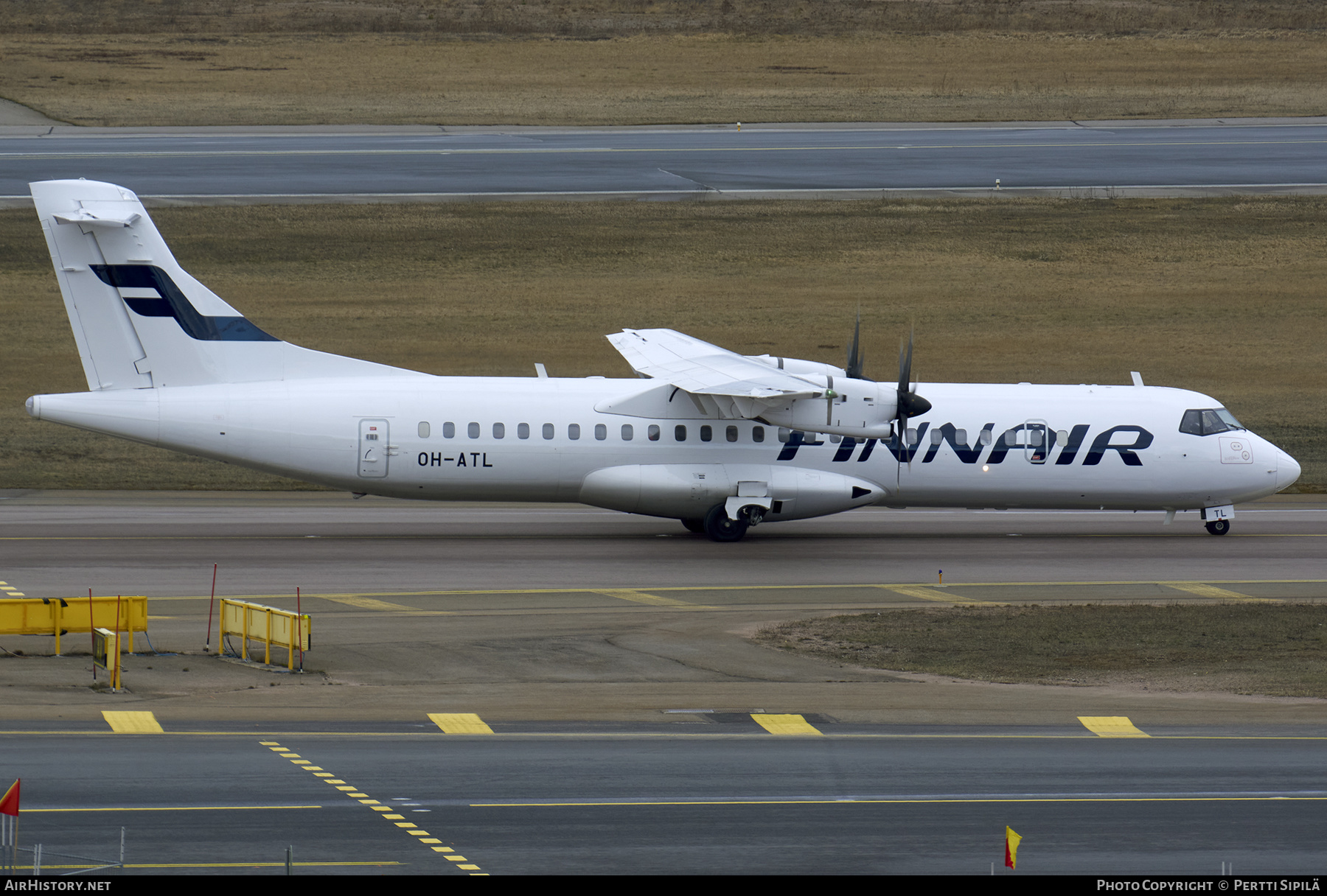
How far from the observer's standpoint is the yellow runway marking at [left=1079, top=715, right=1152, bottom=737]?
1955cm

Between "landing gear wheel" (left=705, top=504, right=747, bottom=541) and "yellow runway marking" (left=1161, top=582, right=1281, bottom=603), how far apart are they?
27.6 ft

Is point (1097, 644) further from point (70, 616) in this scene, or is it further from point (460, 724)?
point (70, 616)

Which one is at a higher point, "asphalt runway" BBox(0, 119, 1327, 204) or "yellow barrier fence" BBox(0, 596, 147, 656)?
"asphalt runway" BBox(0, 119, 1327, 204)

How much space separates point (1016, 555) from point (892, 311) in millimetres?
25603

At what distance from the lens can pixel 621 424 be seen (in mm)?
32594

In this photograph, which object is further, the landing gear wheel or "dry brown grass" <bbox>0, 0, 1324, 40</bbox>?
"dry brown grass" <bbox>0, 0, 1324, 40</bbox>

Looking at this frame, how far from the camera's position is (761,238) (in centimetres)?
6094

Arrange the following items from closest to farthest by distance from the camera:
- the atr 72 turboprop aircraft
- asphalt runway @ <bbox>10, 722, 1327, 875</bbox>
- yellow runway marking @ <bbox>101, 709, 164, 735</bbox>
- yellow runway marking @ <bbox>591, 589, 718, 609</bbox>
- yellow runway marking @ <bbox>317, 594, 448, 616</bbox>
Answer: asphalt runway @ <bbox>10, 722, 1327, 875</bbox>
yellow runway marking @ <bbox>101, 709, 164, 735</bbox>
yellow runway marking @ <bbox>317, 594, 448, 616</bbox>
yellow runway marking @ <bbox>591, 589, 718, 609</bbox>
the atr 72 turboprop aircraft

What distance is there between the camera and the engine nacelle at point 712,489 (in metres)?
32.3

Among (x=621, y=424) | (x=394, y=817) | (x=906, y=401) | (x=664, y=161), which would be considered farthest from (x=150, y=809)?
(x=664, y=161)

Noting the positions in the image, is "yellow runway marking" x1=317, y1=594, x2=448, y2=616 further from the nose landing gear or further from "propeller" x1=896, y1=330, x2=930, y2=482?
the nose landing gear

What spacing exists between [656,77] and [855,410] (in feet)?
169

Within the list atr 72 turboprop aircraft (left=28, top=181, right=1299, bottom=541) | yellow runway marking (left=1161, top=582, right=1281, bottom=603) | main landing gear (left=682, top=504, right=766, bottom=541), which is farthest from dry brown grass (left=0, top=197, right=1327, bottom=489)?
yellow runway marking (left=1161, top=582, right=1281, bottom=603)

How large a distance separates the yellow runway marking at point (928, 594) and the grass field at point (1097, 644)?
800 mm
